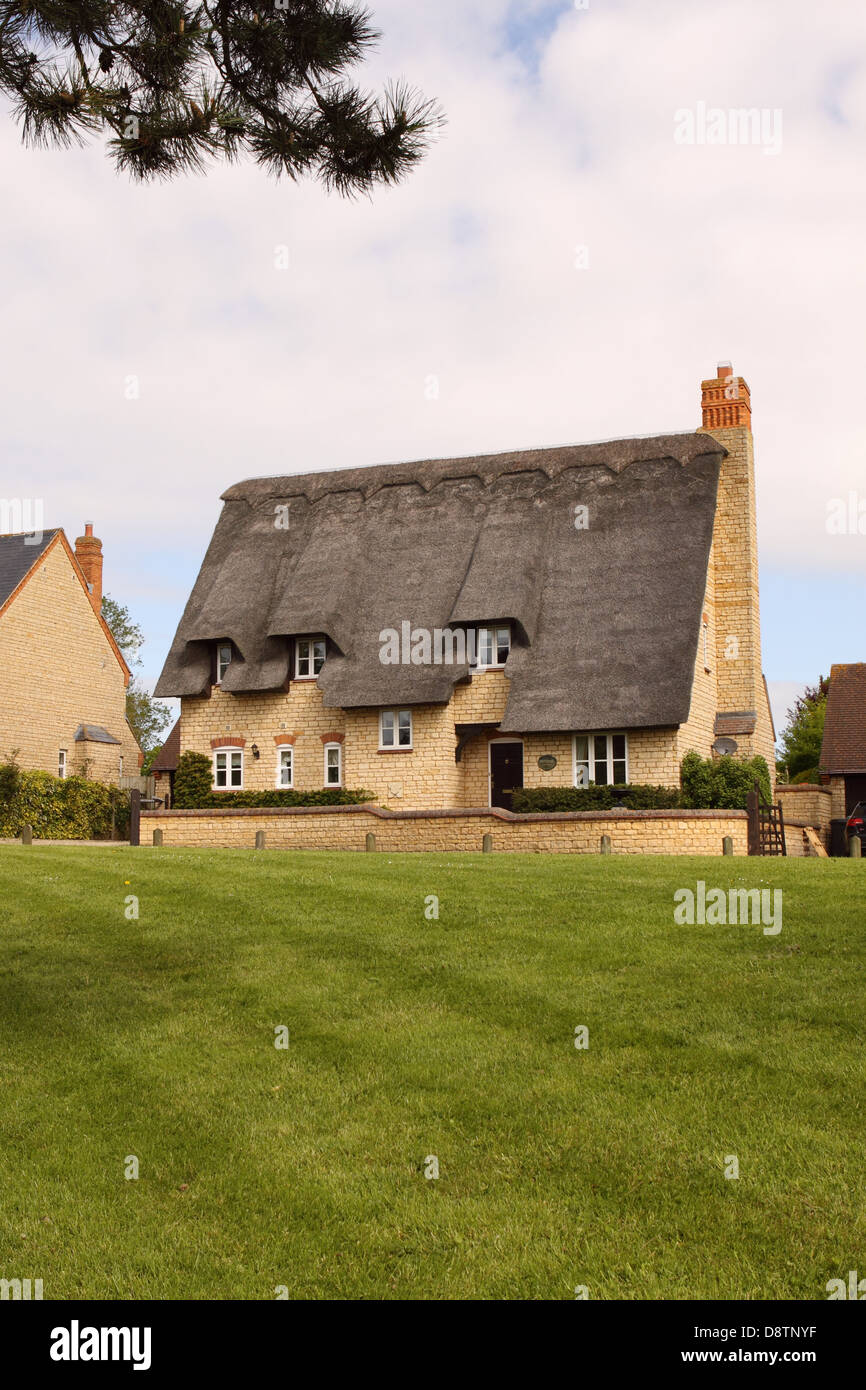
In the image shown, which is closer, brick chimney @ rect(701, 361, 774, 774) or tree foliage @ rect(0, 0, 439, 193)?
tree foliage @ rect(0, 0, 439, 193)

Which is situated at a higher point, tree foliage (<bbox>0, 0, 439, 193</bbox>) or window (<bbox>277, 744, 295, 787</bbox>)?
tree foliage (<bbox>0, 0, 439, 193</bbox>)

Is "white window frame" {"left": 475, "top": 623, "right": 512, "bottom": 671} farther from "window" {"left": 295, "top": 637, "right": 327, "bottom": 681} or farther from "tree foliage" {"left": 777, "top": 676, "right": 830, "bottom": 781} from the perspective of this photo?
"tree foliage" {"left": 777, "top": 676, "right": 830, "bottom": 781}

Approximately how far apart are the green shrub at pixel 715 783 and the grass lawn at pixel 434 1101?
50.3 feet

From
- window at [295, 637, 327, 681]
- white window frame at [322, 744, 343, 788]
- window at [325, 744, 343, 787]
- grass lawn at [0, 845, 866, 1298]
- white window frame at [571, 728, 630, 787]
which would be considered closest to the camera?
grass lawn at [0, 845, 866, 1298]

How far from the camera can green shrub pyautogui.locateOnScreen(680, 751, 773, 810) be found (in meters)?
29.2

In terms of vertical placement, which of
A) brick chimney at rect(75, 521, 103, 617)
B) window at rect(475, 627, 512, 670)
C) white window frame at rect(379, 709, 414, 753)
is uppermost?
brick chimney at rect(75, 521, 103, 617)

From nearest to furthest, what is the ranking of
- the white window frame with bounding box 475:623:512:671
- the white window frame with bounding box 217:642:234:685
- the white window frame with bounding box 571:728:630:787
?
the white window frame with bounding box 571:728:630:787, the white window frame with bounding box 475:623:512:671, the white window frame with bounding box 217:642:234:685

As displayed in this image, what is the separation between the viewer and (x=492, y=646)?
104 feet

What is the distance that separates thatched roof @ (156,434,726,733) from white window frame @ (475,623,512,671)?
0.85 meters

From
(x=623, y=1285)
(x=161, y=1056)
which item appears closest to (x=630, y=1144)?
(x=623, y=1285)

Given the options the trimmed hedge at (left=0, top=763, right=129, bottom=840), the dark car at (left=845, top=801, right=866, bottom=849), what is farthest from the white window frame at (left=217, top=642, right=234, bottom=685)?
the dark car at (left=845, top=801, right=866, bottom=849)

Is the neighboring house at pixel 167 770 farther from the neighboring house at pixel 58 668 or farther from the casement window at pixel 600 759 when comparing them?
the casement window at pixel 600 759

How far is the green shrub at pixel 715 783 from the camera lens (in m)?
29.2

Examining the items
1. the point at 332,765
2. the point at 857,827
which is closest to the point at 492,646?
the point at 332,765
